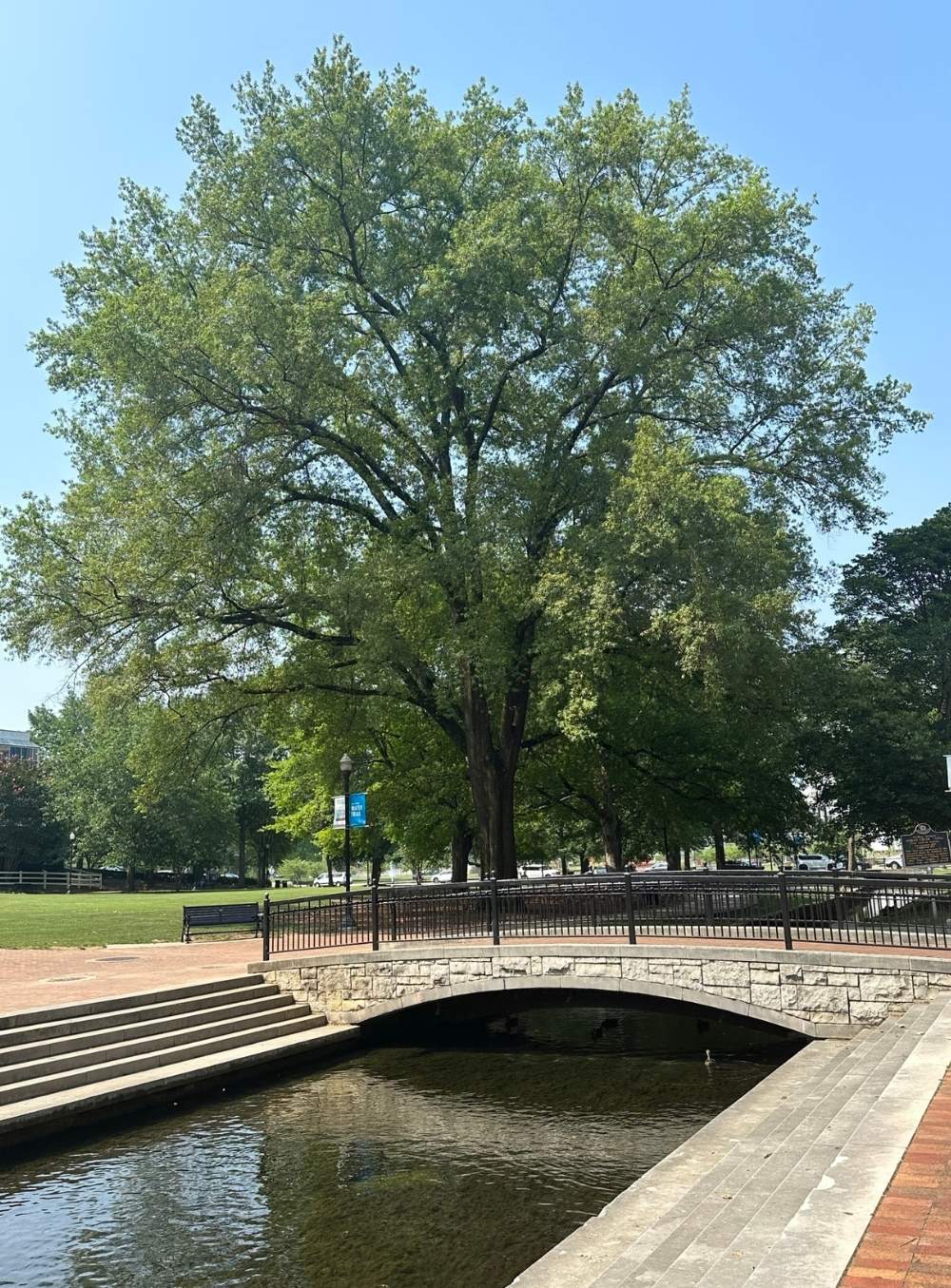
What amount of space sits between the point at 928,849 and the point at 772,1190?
1728 centimetres

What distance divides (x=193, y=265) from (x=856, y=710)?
21431 millimetres

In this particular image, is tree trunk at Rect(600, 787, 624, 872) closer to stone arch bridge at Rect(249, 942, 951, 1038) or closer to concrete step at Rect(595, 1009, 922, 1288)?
stone arch bridge at Rect(249, 942, 951, 1038)

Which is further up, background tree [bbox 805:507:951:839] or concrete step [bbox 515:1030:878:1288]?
background tree [bbox 805:507:951:839]

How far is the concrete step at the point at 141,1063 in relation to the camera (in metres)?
11.0

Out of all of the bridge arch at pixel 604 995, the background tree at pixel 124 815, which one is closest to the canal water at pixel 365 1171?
the bridge arch at pixel 604 995

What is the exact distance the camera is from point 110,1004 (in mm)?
13438

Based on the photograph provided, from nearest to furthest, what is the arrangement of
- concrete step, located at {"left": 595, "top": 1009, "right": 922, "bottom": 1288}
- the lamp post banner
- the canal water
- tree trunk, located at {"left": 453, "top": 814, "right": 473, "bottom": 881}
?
concrete step, located at {"left": 595, "top": 1009, "right": 922, "bottom": 1288}, the canal water, the lamp post banner, tree trunk, located at {"left": 453, "top": 814, "right": 473, "bottom": 881}

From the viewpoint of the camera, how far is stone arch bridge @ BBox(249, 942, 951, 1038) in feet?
39.9

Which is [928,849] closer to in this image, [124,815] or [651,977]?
[651,977]

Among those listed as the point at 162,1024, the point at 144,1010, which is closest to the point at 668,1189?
the point at 162,1024

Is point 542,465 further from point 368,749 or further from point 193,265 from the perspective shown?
point 368,749

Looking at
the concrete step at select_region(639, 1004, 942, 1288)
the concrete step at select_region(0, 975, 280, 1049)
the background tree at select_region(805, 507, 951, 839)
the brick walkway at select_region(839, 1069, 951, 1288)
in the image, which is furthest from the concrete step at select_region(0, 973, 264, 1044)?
the background tree at select_region(805, 507, 951, 839)

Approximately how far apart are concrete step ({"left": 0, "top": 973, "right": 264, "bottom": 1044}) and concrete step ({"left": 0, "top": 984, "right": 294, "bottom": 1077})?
19 cm

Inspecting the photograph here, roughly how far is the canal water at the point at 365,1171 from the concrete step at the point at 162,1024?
1.40 metres
